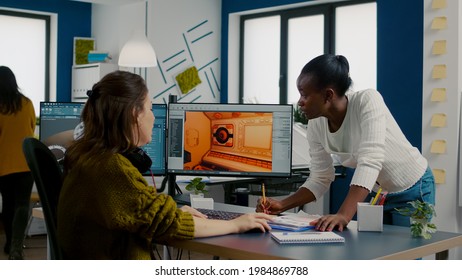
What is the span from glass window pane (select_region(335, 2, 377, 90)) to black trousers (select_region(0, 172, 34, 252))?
314 centimetres

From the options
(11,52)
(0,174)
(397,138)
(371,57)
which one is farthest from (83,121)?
(11,52)

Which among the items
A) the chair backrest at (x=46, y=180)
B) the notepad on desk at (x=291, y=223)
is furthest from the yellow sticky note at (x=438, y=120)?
the chair backrest at (x=46, y=180)

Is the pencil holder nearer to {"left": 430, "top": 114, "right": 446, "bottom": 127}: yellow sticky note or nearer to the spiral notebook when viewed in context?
the spiral notebook

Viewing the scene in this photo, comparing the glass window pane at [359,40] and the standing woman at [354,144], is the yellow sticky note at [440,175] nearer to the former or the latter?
the standing woman at [354,144]

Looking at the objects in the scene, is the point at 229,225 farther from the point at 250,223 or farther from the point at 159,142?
the point at 159,142

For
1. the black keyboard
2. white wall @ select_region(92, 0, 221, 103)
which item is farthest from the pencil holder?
white wall @ select_region(92, 0, 221, 103)

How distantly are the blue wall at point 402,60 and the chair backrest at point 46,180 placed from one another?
396 cm

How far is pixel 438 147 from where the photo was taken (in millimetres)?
4027

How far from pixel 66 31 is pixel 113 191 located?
19.5 ft

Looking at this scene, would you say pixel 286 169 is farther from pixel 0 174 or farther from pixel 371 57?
pixel 371 57

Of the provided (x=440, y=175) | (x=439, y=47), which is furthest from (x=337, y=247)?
(x=439, y=47)

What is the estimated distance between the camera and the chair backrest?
1.77m
